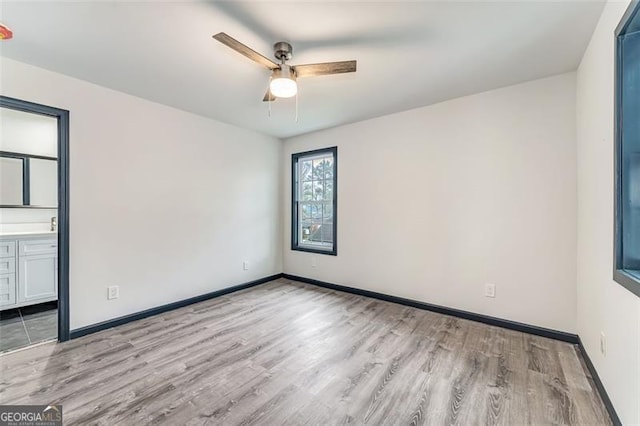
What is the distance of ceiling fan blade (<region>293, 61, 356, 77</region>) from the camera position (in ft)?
6.08

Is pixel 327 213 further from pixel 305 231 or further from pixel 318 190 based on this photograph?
pixel 305 231

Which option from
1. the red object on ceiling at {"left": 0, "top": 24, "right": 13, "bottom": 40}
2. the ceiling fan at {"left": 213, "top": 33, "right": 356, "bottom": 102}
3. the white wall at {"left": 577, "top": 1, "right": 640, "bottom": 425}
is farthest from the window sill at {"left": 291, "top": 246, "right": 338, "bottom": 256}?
the red object on ceiling at {"left": 0, "top": 24, "right": 13, "bottom": 40}

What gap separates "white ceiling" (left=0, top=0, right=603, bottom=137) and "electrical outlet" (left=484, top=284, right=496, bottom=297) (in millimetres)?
2069

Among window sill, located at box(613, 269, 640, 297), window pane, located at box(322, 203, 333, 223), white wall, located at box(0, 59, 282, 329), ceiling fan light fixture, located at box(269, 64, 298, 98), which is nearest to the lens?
window sill, located at box(613, 269, 640, 297)

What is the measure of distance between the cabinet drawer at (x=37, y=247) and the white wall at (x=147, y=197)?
145 cm

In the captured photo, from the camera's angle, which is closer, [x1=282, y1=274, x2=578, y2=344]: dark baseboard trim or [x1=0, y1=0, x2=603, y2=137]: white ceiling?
[x1=0, y1=0, x2=603, y2=137]: white ceiling

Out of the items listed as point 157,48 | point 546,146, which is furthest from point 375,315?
point 157,48

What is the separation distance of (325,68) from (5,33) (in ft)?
7.25

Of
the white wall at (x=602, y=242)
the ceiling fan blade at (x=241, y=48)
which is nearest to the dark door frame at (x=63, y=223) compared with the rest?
the ceiling fan blade at (x=241, y=48)

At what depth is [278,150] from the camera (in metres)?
4.72

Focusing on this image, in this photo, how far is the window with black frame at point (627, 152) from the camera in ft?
4.81

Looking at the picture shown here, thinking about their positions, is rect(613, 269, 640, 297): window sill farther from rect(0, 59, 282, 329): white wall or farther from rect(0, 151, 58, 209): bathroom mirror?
rect(0, 151, 58, 209): bathroom mirror

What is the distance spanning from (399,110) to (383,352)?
278 cm

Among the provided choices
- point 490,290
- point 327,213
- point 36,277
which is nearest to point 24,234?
point 36,277
